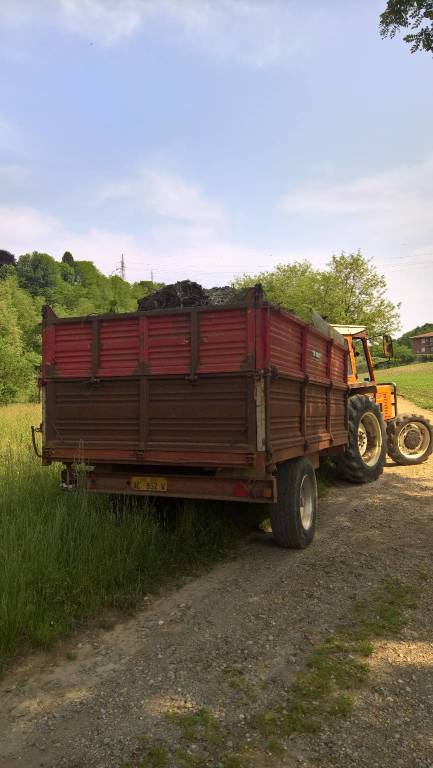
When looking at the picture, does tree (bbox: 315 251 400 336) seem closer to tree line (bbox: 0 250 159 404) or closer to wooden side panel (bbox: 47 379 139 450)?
tree line (bbox: 0 250 159 404)

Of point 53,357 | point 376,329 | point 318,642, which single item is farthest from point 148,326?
point 376,329

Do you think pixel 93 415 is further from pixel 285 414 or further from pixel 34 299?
pixel 34 299

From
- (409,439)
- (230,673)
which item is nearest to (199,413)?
(230,673)

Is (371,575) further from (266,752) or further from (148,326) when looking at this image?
(148,326)

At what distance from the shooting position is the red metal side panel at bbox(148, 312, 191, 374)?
15.4ft

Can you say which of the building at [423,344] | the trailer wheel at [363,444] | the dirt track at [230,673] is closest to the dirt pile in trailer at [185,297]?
A: the dirt track at [230,673]

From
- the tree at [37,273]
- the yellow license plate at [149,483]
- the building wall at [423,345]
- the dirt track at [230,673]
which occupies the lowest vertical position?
the dirt track at [230,673]

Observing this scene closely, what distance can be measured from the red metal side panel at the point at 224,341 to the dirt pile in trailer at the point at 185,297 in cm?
135

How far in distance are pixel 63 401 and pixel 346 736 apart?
12.4ft

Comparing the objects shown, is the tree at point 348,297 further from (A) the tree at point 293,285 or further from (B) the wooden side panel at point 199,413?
(B) the wooden side panel at point 199,413

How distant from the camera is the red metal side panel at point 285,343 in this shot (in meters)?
4.61

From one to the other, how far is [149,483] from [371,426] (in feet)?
18.4

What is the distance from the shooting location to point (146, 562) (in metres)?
4.52

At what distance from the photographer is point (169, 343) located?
4758 millimetres
